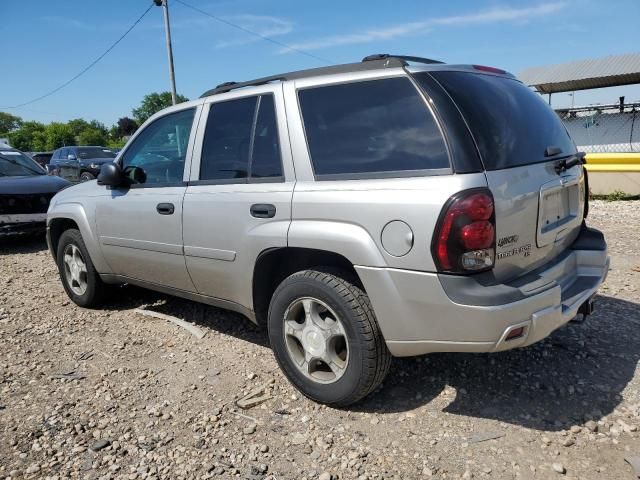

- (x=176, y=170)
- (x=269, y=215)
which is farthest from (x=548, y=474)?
(x=176, y=170)

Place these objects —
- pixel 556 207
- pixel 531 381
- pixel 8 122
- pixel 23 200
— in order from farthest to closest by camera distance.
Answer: pixel 8 122, pixel 23 200, pixel 531 381, pixel 556 207

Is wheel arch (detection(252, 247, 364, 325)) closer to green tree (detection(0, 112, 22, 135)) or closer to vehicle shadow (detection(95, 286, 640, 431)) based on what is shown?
vehicle shadow (detection(95, 286, 640, 431))

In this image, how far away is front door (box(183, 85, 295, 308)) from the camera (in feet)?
9.69

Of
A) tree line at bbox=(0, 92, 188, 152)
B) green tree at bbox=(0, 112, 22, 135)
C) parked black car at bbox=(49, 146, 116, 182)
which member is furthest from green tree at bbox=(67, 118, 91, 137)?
parked black car at bbox=(49, 146, 116, 182)

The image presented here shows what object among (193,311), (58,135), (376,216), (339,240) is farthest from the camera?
(58,135)

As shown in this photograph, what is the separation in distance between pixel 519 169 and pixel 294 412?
1842mm

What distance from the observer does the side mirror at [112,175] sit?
3.93 metres

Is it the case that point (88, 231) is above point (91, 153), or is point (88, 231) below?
below

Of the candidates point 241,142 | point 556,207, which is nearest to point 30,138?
point 241,142

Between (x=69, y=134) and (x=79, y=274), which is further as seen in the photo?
(x=69, y=134)

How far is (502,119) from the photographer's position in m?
2.61

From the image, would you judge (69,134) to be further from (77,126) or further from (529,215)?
(529,215)

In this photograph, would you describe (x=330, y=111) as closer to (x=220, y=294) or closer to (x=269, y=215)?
(x=269, y=215)

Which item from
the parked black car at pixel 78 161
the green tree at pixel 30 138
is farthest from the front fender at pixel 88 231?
the green tree at pixel 30 138
